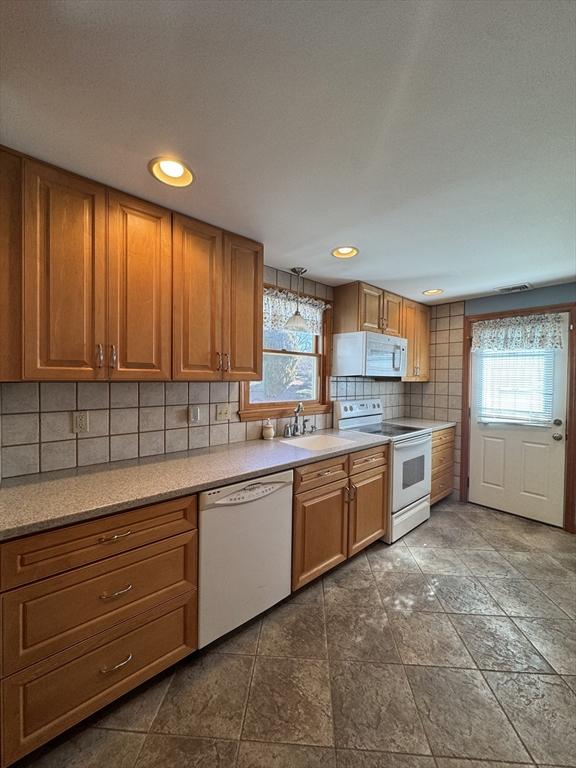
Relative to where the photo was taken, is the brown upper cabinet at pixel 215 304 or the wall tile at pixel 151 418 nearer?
the brown upper cabinet at pixel 215 304

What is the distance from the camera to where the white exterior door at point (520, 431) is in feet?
9.51

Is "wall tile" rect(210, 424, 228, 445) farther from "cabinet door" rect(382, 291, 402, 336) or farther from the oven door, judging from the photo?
"cabinet door" rect(382, 291, 402, 336)

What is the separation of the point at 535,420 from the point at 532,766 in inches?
105

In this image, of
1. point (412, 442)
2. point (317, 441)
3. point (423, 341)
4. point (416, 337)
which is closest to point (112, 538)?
point (317, 441)

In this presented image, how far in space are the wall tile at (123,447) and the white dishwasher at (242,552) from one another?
631mm

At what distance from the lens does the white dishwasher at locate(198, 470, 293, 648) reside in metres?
1.46

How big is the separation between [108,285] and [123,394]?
0.62m

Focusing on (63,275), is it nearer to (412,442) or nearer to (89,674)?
(89,674)

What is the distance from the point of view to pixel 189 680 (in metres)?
1.41

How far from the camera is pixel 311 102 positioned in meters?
0.98

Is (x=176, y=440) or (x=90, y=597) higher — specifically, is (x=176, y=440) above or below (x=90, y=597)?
above

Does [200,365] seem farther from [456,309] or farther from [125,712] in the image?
[456,309]

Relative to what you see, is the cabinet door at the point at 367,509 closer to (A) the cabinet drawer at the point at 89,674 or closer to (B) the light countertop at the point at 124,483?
(B) the light countertop at the point at 124,483

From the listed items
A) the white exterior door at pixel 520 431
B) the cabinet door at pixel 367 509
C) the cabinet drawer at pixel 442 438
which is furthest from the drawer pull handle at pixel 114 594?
the white exterior door at pixel 520 431
